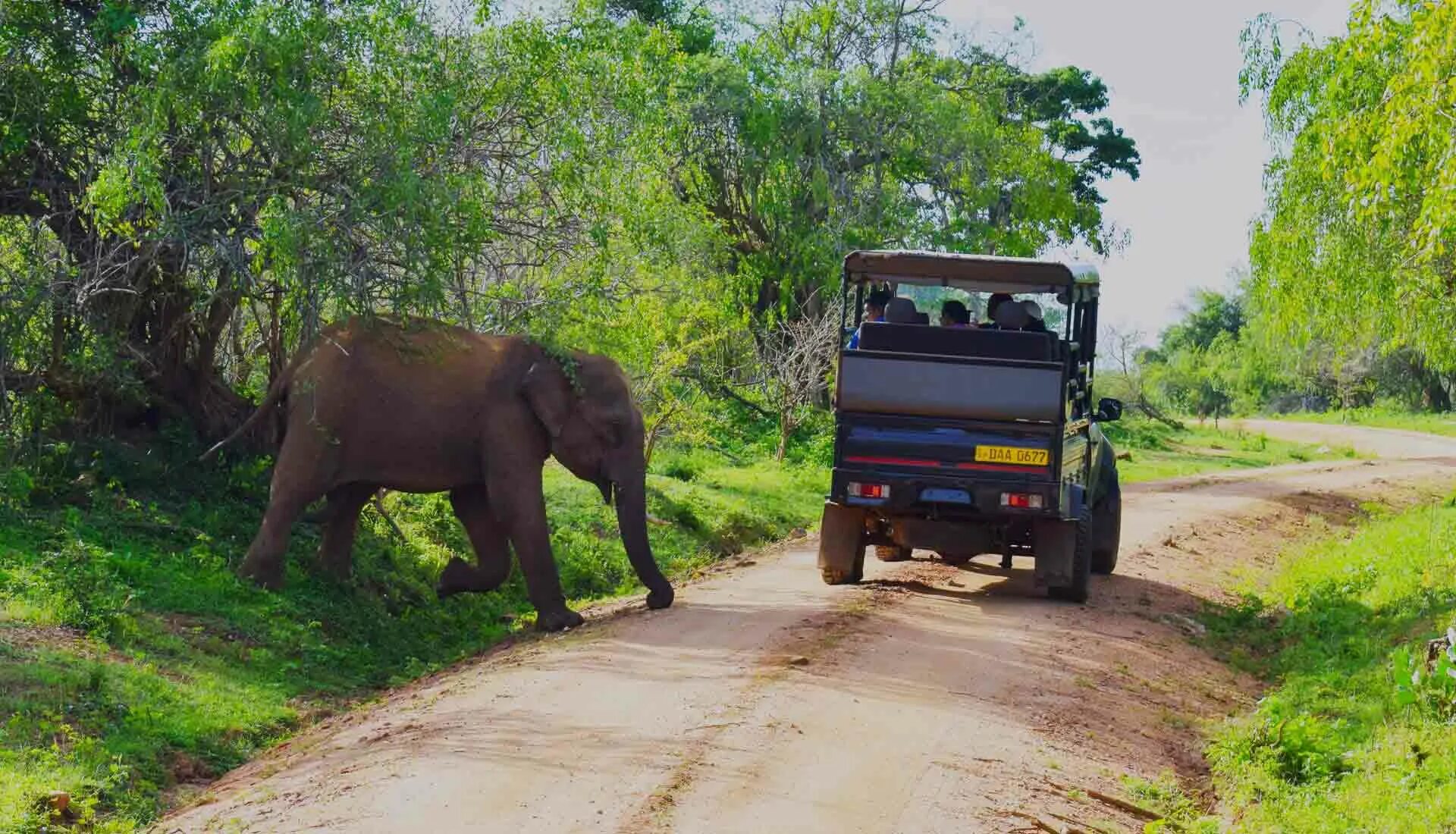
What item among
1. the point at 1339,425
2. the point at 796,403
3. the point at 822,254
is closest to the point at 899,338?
the point at 796,403

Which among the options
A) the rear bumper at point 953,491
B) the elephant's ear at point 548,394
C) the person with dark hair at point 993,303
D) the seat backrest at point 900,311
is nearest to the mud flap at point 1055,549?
the rear bumper at point 953,491

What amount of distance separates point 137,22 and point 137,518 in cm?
388

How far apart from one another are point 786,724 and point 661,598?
4.63 metres

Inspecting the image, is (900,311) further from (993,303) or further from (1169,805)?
(1169,805)

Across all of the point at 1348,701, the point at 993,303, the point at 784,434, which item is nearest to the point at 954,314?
the point at 993,303

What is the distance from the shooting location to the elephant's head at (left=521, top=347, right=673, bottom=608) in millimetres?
13781

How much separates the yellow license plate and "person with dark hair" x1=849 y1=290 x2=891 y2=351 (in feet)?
4.87

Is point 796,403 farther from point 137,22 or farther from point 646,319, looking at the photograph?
point 137,22

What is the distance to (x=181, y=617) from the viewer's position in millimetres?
11984

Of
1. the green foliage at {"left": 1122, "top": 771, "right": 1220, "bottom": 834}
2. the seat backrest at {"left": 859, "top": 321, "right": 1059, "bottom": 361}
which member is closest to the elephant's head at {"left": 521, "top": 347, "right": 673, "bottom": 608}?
the seat backrest at {"left": 859, "top": 321, "right": 1059, "bottom": 361}

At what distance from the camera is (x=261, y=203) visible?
13312mm

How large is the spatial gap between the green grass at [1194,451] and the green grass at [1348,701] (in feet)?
47.3

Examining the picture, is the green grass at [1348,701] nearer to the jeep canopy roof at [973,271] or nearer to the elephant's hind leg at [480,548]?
the jeep canopy roof at [973,271]

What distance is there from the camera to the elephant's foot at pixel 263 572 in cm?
1348
